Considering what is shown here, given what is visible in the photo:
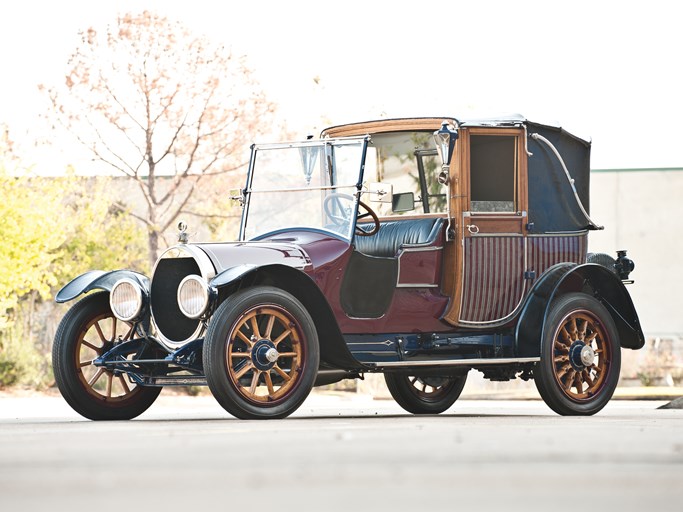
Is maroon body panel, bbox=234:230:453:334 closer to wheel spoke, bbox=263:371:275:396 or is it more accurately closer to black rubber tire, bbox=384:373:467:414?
wheel spoke, bbox=263:371:275:396

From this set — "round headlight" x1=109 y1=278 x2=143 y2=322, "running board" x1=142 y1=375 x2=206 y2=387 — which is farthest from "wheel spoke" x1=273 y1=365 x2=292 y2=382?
"round headlight" x1=109 y1=278 x2=143 y2=322

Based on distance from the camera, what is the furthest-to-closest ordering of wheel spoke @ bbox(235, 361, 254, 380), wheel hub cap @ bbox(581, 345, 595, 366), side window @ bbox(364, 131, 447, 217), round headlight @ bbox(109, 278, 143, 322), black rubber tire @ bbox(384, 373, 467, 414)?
black rubber tire @ bbox(384, 373, 467, 414) < side window @ bbox(364, 131, 447, 217) < wheel hub cap @ bbox(581, 345, 595, 366) < round headlight @ bbox(109, 278, 143, 322) < wheel spoke @ bbox(235, 361, 254, 380)

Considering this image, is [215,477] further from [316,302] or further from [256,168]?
[256,168]

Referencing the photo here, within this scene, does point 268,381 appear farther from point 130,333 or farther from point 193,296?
point 130,333

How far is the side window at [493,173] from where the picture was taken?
45.7 feet

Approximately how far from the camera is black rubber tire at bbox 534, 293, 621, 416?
13.7 m

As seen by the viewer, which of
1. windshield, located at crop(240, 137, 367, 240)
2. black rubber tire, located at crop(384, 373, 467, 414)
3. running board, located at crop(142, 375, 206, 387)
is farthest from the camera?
black rubber tire, located at crop(384, 373, 467, 414)

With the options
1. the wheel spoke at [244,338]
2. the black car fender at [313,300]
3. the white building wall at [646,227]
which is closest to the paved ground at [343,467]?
the wheel spoke at [244,338]

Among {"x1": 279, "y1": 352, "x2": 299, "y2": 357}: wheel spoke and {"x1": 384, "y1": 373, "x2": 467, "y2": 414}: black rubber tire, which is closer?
{"x1": 279, "y1": 352, "x2": 299, "y2": 357}: wheel spoke

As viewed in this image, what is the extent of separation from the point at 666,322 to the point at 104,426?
23068 millimetres

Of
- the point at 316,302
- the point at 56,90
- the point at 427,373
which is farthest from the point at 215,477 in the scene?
the point at 56,90

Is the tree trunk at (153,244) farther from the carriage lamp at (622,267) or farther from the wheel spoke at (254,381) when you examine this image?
the wheel spoke at (254,381)

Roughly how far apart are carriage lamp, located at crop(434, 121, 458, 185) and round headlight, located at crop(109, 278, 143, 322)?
10.2ft

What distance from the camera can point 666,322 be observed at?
32312 millimetres
